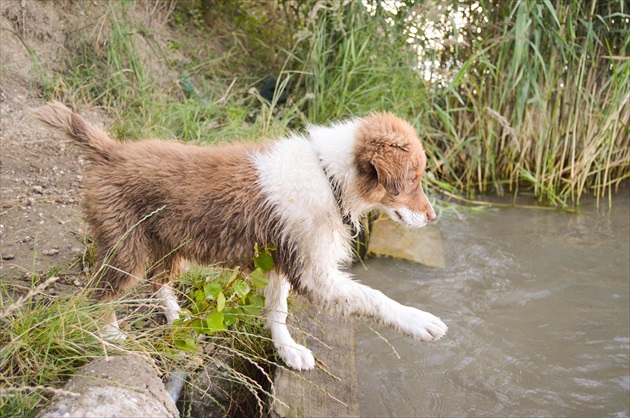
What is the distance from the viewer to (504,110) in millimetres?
7203

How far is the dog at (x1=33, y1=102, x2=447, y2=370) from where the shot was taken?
10.1 feet

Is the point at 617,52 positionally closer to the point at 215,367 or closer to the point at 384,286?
the point at 384,286

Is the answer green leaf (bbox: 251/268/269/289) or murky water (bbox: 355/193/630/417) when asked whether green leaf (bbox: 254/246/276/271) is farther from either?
murky water (bbox: 355/193/630/417)

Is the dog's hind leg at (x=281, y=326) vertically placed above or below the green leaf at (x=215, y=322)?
below

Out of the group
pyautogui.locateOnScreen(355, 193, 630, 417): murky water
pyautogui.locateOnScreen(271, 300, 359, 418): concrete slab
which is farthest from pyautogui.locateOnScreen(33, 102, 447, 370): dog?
pyautogui.locateOnScreen(355, 193, 630, 417): murky water

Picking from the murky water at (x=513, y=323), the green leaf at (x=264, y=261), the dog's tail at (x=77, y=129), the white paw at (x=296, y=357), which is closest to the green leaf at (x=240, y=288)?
the green leaf at (x=264, y=261)

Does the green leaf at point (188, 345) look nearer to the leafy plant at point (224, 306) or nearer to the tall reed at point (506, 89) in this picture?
the leafy plant at point (224, 306)

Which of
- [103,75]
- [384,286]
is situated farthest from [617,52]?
[103,75]

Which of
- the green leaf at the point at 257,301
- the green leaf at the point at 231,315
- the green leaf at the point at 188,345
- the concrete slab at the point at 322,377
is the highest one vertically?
the green leaf at the point at 257,301

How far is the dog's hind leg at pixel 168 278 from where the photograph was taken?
3.40 metres

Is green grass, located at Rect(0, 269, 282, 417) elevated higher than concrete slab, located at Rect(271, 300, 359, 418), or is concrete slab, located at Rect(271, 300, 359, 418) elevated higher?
green grass, located at Rect(0, 269, 282, 417)

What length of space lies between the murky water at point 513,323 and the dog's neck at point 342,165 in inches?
54.5

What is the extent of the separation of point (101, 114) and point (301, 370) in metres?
3.69

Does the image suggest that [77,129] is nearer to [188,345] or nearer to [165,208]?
[165,208]
